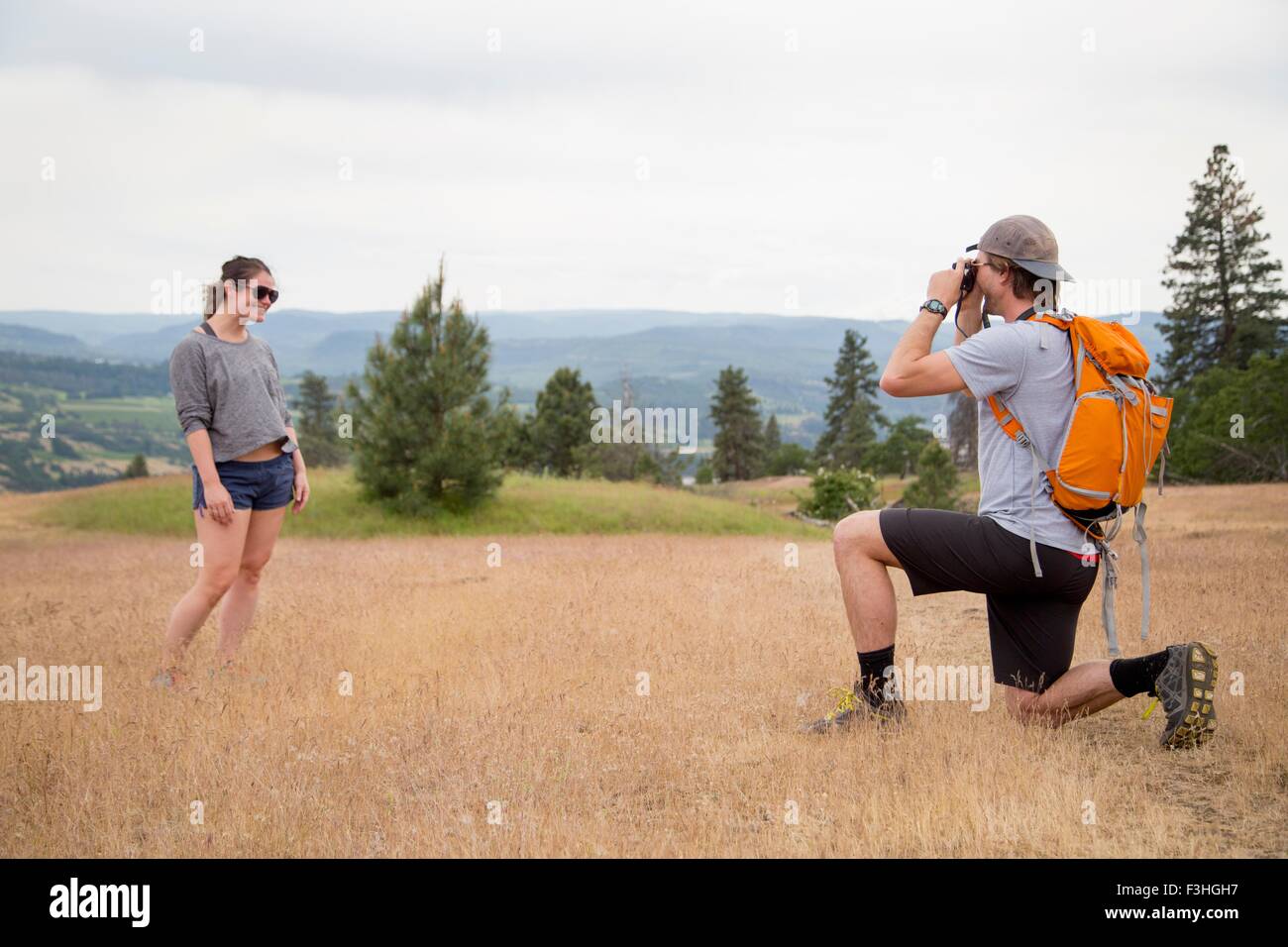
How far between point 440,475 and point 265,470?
18.0m

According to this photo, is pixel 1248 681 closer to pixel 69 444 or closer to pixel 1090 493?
pixel 1090 493

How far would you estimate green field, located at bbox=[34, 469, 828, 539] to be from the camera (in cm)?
2430

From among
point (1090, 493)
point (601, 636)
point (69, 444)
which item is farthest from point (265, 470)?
point (69, 444)

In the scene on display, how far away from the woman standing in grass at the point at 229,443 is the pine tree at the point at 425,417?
1725 cm

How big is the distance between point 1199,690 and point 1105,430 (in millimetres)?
1258

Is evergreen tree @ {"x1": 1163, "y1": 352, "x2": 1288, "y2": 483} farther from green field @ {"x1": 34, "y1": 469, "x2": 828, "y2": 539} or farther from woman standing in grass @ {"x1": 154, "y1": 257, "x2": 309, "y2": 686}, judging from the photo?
woman standing in grass @ {"x1": 154, "y1": 257, "x2": 309, "y2": 686}

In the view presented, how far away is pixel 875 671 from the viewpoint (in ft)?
16.8

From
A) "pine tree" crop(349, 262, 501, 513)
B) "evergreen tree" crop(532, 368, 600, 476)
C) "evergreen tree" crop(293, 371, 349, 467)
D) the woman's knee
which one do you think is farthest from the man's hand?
"evergreen tree" crop(293, 371, 349, 467)

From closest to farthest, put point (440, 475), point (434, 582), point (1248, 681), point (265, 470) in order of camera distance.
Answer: point (1248, 681) < point (265, 470) < point (434, 582) < point (440, 475)

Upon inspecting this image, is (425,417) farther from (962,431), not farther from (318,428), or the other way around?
(318,428)

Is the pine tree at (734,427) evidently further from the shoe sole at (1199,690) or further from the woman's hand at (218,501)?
the shoe sole at (1199,690)

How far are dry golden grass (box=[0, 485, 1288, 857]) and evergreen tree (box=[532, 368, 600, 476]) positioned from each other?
59060 millimetres

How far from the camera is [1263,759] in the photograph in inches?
175
